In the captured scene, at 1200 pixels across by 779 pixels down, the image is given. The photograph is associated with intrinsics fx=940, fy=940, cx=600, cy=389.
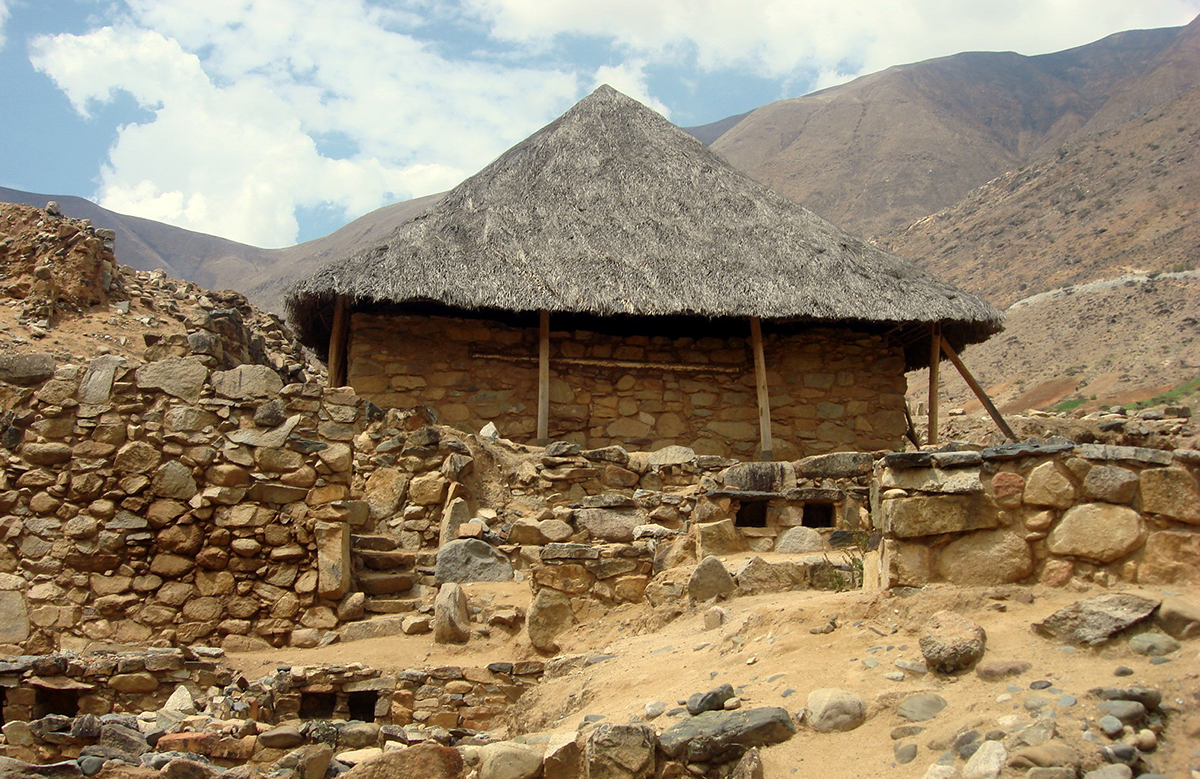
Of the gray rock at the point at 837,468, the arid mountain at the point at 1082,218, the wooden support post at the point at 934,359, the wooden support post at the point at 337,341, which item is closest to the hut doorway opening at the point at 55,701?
the gray rock at the point at 837,468

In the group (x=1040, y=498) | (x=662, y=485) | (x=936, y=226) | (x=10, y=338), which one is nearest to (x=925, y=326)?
(x=662, y=485)

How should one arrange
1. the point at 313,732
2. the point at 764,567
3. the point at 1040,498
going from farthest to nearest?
the point at 764,567
the point at 313,732
the point at 1040,498

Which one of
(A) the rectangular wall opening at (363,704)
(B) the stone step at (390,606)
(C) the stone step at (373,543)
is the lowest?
(A) the rectangular wall opening at (363,704)

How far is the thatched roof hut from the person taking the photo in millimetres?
9531

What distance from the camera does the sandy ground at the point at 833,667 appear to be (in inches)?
112

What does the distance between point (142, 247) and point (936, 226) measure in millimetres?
39597

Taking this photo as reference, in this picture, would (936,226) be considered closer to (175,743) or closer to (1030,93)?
(1030,93)

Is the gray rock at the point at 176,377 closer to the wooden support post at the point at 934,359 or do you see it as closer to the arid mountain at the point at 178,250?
the wooden support post at the point at 934,359

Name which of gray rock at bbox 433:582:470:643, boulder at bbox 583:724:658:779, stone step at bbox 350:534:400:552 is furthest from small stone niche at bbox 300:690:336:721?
boulder at bbox 583:724:658:779

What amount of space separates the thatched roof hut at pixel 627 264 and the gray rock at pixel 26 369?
12.1 ft

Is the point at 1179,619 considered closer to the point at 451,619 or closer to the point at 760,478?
the point at 760,478

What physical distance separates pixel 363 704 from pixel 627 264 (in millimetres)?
6106

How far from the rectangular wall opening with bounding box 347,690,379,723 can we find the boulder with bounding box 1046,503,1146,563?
11.0ft

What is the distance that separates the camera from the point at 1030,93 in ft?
200
